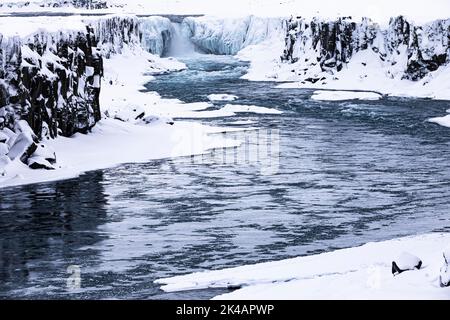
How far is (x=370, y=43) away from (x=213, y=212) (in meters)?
51.6

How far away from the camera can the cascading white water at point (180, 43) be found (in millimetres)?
113188

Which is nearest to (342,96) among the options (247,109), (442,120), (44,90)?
(247,109)

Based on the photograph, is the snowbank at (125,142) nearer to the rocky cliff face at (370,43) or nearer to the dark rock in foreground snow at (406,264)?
the dark rock in foreground snow at (406,264)

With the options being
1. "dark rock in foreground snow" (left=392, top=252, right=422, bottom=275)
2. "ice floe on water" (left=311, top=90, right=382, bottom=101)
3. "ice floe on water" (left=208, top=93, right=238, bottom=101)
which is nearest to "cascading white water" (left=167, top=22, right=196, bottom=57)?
"ice floe on water" (left=311, top=90, right=382, bottom=101)

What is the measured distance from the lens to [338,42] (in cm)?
7425

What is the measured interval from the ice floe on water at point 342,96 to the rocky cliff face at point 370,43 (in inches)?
225

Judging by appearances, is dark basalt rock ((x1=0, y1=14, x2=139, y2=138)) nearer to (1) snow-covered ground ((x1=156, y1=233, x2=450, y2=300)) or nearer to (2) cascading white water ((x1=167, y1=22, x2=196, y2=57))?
(1) snow-covered ground ((x1=156, y1=233, x2=450, y2=300))

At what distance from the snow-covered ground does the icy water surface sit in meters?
0.92

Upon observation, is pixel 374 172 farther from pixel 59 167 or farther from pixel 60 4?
pixel 60 4

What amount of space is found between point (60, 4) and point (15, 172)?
10088 cm

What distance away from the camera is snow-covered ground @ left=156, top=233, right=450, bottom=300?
455 inches
